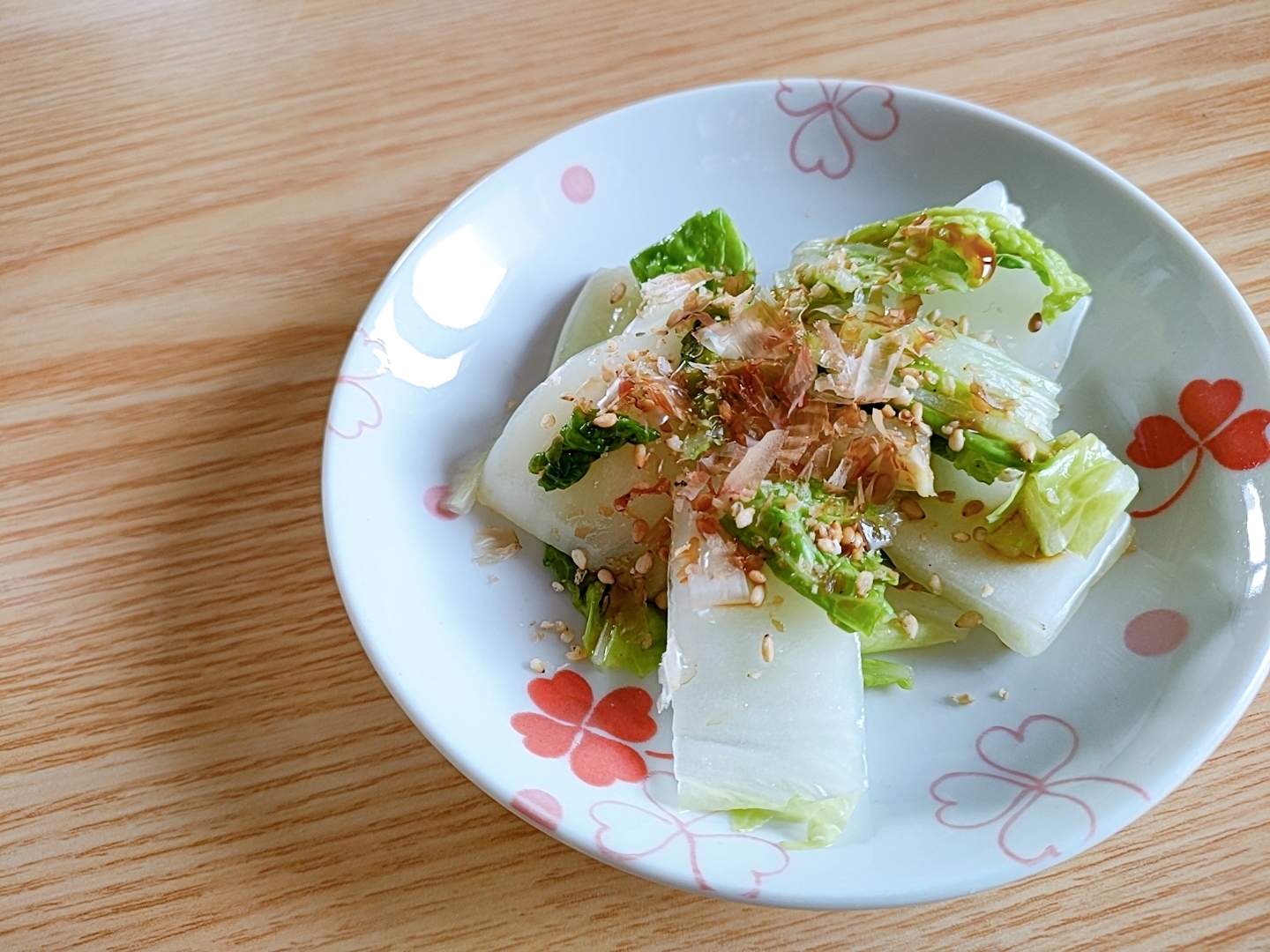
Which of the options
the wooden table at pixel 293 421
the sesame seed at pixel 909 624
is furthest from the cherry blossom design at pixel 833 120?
the sesame seed at pixel 909 624

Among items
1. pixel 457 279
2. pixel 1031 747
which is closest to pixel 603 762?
pixel 1031 747

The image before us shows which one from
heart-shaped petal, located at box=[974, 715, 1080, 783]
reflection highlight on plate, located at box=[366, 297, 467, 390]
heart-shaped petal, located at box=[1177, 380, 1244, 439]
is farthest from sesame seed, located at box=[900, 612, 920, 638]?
reflection highlight on plate, located at box=[366, 297, 467, 390]

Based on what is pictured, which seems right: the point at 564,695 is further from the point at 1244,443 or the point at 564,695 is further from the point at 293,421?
the point at 1244,443

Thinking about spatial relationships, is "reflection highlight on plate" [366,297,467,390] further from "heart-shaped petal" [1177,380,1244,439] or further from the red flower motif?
"heart-shaped petal" [1177,380,1244,439]

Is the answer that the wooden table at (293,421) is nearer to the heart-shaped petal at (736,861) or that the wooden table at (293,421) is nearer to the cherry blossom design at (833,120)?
the heart-shaped petal at (736,861)

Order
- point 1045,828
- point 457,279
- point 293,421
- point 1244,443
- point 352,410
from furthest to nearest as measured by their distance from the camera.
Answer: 1. point 293,421
2. point 457,279
3. point 352,410
4. point 1244,443
5. point 1045,828

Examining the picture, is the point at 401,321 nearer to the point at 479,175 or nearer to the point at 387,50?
the point at 479,175
